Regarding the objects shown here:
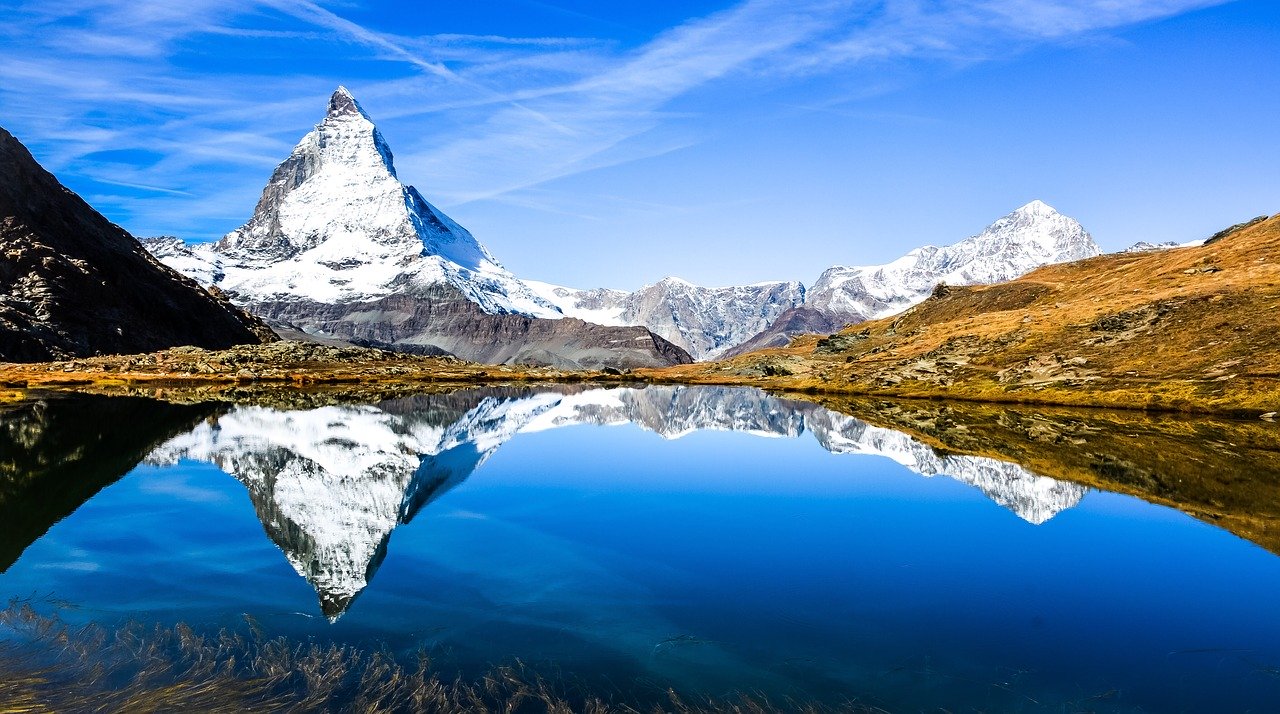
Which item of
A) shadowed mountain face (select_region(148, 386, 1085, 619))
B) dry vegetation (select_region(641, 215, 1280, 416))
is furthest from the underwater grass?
dry vegetation (select_region(641, 215, 1280, 416))

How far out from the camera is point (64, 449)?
178ft

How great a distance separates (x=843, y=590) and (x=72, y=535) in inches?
1236

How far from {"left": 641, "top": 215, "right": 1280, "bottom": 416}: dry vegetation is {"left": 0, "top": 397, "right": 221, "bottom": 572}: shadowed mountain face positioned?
106 m

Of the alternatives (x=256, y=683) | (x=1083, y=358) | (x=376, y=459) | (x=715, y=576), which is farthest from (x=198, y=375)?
(x=1083, y=358)

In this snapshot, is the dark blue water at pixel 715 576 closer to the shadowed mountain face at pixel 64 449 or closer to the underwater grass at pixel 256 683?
the underwater grass at pixel 256 683

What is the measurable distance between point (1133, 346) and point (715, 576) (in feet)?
380

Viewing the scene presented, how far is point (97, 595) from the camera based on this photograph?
23.7 meters

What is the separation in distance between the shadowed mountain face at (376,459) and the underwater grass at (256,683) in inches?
153

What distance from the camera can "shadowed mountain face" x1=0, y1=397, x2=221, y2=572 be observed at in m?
34.2

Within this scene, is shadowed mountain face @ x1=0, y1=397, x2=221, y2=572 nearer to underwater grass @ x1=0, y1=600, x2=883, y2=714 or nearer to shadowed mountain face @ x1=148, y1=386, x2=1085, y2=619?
shadowed mountain face @ x1=148, y1=386, x2=1085, y2=619

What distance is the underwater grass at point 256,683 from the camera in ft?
53.3

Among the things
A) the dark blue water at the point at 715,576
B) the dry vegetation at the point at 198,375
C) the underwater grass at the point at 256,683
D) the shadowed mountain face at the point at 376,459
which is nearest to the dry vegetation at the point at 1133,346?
the shadowed mountain face at the point at 376,459

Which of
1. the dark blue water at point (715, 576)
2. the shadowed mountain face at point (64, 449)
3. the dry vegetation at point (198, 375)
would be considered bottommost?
the dark blue water at point (715, 576)

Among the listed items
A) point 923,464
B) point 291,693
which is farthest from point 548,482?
point 291,693
